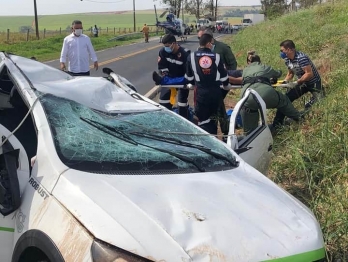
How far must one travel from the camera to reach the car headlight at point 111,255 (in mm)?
2309

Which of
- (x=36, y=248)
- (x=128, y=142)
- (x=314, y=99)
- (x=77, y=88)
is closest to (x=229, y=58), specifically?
(x=314, y=99)

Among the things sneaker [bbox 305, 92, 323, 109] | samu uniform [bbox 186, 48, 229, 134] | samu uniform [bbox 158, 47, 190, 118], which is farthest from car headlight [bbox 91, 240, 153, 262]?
samu uniform [bbox 158, 47, 190, 118]

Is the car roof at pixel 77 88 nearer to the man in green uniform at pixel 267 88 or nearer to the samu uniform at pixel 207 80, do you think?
the man in green uniform at pixel 267 88

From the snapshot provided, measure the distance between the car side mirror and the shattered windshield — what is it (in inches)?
10.8

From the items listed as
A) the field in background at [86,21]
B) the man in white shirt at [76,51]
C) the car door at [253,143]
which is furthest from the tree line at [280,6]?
the field in background at [86,21]

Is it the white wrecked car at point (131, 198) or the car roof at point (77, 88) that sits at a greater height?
the car roof at point (77, 88)

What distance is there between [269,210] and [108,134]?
121 centimetres

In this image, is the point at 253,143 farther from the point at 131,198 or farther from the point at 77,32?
the point at 77,32

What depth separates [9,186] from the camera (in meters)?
2.84

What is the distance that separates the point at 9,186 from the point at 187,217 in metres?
1.05

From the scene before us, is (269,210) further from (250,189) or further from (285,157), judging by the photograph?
(285,157)

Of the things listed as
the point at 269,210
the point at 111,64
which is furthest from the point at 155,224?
the point at 111,64

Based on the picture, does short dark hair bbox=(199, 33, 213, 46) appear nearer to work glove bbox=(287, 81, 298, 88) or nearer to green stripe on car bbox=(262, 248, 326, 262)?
work glove bbox=(287, 81, 298, 88)

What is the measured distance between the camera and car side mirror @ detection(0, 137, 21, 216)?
9.29ft
